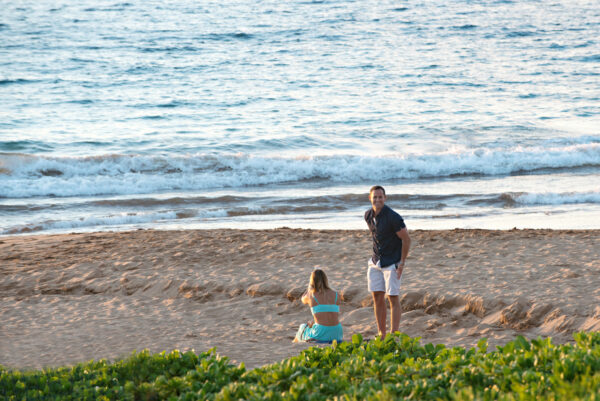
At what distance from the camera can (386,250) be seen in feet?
20.9

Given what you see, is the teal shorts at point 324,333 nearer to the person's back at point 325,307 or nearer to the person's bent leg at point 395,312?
the person's back at point 325,307

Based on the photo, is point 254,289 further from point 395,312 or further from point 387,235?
point 387,235

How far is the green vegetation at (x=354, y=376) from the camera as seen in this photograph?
3.53 meters

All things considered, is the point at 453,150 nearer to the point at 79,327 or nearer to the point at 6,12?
the point at 79,327

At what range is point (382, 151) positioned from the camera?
20.0 m

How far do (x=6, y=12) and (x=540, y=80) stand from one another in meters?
31.3

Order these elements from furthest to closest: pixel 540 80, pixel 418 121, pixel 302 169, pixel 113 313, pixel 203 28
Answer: pixel 203 28 → pixel 540 80 → pixel 418 121 → pixel 302 169 → pixel 113 313

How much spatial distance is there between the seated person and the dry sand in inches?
13.0

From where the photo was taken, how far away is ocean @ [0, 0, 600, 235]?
14.3m

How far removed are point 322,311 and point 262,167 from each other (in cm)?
1224

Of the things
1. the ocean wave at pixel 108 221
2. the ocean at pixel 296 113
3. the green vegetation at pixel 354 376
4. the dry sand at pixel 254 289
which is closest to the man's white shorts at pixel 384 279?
the dry sand at pixel 254 289

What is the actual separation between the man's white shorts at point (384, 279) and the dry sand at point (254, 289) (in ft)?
2.45

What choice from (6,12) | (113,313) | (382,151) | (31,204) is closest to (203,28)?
(6,12)

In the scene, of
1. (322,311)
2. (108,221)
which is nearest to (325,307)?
(322,311)
